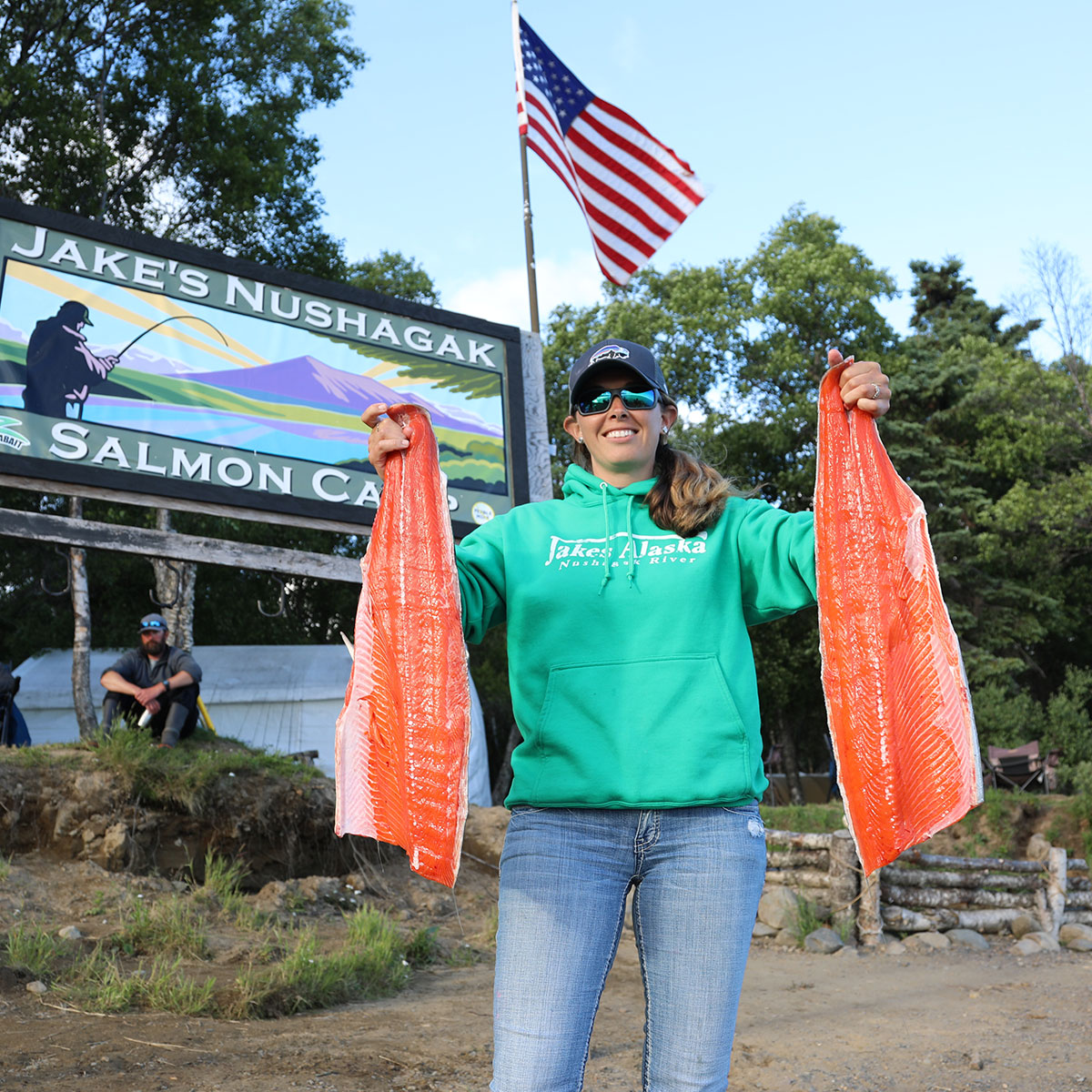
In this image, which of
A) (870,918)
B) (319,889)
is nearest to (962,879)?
(870,918)

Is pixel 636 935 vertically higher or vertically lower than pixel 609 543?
lower

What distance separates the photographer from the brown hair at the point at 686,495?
209 centimetres

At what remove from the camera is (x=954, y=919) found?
8.37m

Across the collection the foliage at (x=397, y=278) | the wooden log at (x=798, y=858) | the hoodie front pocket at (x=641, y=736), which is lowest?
the wooden log at (x=798, y=858)

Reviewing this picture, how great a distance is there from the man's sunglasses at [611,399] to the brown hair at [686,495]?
146 mm

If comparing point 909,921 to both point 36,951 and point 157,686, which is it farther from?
point 36,951

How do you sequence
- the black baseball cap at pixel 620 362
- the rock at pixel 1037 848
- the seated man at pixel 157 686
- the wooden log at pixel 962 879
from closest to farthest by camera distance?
1. the black baseball cap at pixel 620 362
2. the seated man at pixel 157 686
3. the wooden log at pixel 962 879
4. the rock at pixel 1037 848

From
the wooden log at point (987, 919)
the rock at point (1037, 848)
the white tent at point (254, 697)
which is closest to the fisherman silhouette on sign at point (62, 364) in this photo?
the wooden log at point (987, 919)

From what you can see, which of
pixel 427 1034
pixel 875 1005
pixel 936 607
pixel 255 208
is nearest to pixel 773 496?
pixel 255 208

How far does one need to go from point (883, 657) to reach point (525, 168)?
9019 millimetres

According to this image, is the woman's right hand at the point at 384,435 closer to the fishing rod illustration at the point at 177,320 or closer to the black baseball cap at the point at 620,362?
the black baseball cap at the point at 620,362

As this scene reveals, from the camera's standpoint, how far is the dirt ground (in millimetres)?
3770

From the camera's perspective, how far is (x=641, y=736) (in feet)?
6.26

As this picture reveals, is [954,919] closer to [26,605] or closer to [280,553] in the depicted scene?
[280,553]
